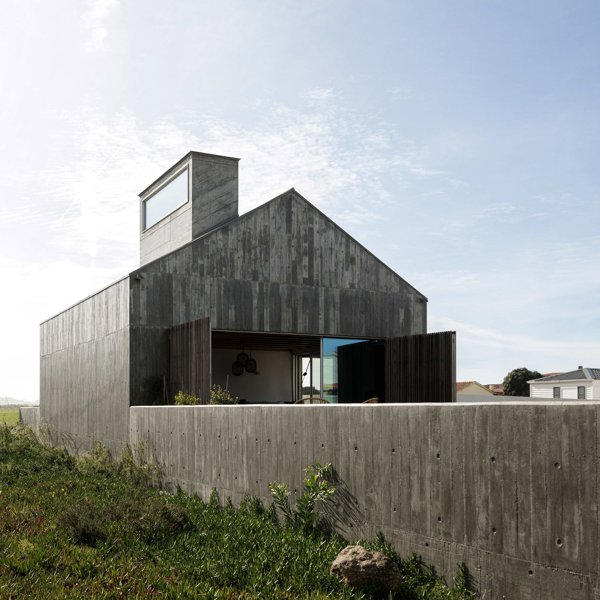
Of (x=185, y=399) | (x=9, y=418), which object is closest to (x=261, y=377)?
(x=185, y=399)

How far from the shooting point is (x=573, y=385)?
40.1 metres

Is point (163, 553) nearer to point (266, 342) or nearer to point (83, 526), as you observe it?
point (83, 526)

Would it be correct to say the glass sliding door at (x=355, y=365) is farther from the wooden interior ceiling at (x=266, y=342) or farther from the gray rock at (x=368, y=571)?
the gray rock at (x=368, y=571)

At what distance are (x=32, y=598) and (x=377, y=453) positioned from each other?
318cm

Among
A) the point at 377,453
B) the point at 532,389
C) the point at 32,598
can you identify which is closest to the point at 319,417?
the point at 377,453

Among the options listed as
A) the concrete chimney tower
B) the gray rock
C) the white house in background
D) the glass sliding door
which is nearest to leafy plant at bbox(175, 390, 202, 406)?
the concrete chimney tower

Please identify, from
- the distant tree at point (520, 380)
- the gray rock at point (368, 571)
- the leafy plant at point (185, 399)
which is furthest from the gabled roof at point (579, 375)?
the gray rock at point (368, 571)

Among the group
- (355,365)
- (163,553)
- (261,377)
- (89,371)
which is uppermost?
(355,365)

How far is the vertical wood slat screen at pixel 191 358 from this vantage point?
13742 mm

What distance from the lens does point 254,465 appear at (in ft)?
28.8

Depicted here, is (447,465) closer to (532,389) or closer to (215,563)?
(215,563)

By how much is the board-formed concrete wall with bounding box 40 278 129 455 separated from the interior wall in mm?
5542

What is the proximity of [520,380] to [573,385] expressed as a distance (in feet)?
29.0

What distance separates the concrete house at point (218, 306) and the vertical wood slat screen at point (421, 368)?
4 cm
